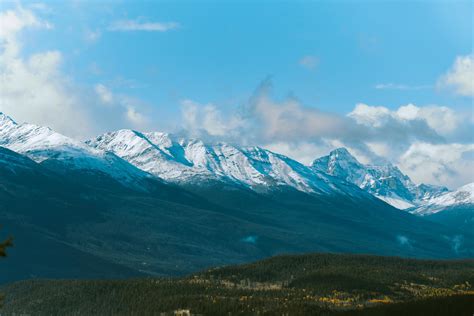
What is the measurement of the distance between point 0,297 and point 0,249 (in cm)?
1145

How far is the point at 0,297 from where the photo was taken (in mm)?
98750

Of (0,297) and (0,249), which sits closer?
(0,249)

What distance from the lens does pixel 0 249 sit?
295 feet
